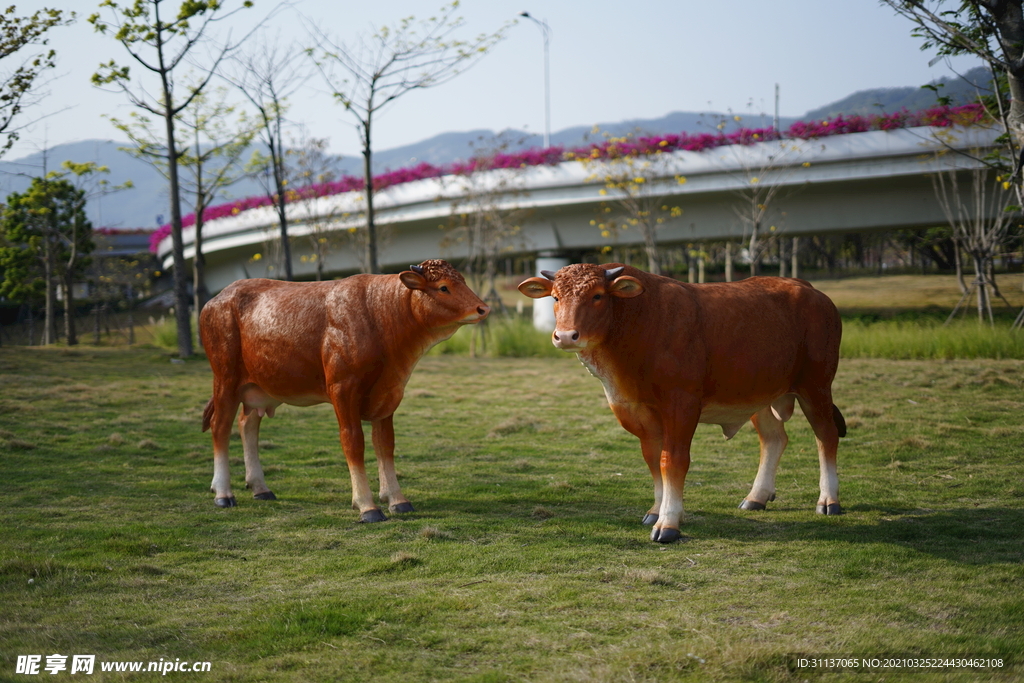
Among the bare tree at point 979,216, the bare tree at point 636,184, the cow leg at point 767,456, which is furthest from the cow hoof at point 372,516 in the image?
the bare tree at point 636,184

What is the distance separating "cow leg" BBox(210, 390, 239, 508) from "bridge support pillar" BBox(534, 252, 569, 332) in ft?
44.6

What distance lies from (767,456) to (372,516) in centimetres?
311

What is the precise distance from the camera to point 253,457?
292 inches

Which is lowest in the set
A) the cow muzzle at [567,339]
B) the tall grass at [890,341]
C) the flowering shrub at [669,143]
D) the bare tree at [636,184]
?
the tall grass at [890,341]

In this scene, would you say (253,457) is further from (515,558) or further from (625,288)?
(625,288)

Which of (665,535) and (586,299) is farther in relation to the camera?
(665,535)

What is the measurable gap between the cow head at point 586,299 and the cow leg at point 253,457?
10.5 feet

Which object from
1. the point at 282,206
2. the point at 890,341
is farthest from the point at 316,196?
the point at 890,341

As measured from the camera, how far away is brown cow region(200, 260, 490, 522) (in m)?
6.63

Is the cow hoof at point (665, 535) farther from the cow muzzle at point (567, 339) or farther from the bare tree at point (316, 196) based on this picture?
the bare tree at point (316, 196)

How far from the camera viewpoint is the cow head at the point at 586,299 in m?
5.53

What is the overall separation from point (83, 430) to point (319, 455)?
3.00 meters

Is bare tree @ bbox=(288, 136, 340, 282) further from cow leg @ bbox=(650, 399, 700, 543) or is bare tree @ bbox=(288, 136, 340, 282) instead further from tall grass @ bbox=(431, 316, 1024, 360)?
cow leg @ bbox=(650, 399, 700, 543)

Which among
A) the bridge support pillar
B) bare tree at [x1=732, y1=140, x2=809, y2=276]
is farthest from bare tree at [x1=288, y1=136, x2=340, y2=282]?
bare tree at [x1=732, y1=140, x2=809, y2=276]
